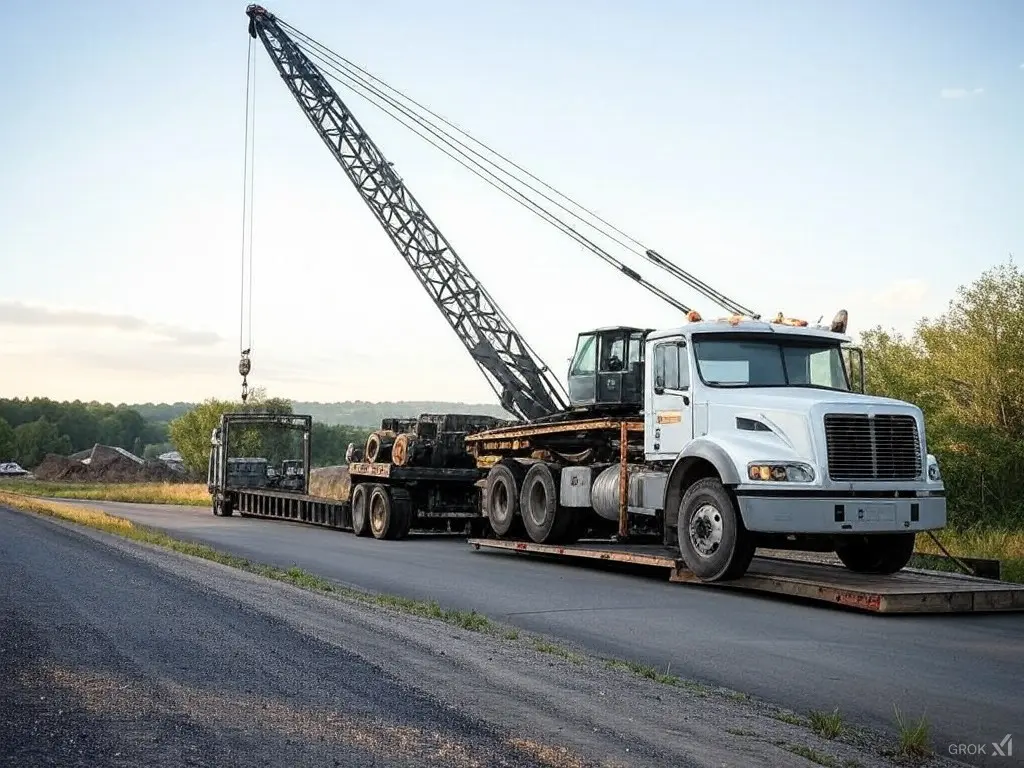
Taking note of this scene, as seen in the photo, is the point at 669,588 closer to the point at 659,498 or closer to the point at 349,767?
the point at 659,498

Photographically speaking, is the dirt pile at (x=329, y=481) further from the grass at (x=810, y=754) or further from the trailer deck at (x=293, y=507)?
the grass at (x=810, y=754)

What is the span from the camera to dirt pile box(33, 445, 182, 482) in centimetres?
10250

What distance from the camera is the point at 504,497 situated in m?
20.1

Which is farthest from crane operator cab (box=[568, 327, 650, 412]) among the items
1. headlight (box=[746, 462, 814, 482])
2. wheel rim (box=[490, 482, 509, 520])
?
headlight (box=[746, 462, 814, 482])

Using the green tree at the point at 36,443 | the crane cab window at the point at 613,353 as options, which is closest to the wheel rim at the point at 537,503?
the crane cab window at the point at 613,353

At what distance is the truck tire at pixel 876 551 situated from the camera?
13.9 metres

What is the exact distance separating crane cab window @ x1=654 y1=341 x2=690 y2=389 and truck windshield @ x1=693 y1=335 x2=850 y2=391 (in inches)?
8.9

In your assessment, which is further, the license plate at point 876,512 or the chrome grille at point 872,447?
the chrome grille at point 872,447

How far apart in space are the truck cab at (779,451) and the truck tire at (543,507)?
3.12m

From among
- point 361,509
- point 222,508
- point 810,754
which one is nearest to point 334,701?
point 810,754

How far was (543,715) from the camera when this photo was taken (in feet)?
20.4

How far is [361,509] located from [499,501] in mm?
5625

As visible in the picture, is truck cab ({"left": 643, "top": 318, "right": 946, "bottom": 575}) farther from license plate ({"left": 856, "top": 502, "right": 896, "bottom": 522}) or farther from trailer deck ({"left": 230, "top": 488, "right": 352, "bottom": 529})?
trailer deck ({"left": 230, "top": 488, "right": 352, "bottom": 529})

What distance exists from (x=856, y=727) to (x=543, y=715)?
6.40 ft
